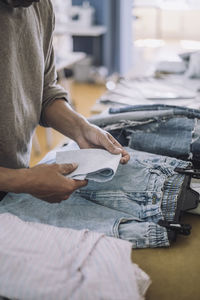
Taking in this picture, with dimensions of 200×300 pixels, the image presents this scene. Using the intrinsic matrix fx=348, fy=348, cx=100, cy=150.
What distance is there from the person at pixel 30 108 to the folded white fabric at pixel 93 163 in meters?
0.02

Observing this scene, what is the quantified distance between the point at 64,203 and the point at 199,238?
35cm

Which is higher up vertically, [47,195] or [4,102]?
[4,102]

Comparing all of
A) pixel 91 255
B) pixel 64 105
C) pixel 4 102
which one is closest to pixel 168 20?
pixel 64 105

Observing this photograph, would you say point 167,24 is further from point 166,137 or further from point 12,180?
point 12,180

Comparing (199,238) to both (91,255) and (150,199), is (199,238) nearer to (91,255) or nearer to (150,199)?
(150,199)

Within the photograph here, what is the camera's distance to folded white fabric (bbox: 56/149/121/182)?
89 cm

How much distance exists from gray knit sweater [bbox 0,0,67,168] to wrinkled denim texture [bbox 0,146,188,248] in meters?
0.18

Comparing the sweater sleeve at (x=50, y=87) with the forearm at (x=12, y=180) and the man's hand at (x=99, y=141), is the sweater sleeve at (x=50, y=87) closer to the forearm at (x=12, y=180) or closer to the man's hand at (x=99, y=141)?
the man's hand at (x=99, y=141)

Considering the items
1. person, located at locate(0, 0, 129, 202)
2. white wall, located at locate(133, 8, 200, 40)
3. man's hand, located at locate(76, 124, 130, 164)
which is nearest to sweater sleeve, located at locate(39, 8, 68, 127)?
person, located at locate(0, 0, 129, 202)

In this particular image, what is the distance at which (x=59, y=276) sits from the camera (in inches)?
23.2

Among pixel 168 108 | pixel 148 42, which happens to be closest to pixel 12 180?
pixel 168 108

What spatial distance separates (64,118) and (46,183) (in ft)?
1.39

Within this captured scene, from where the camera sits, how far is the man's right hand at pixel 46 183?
2.81 ft

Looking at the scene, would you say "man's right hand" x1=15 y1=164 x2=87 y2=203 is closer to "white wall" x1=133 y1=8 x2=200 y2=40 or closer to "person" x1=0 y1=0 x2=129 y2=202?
"person" x1=0 y1=0 x2=129 y2=202
